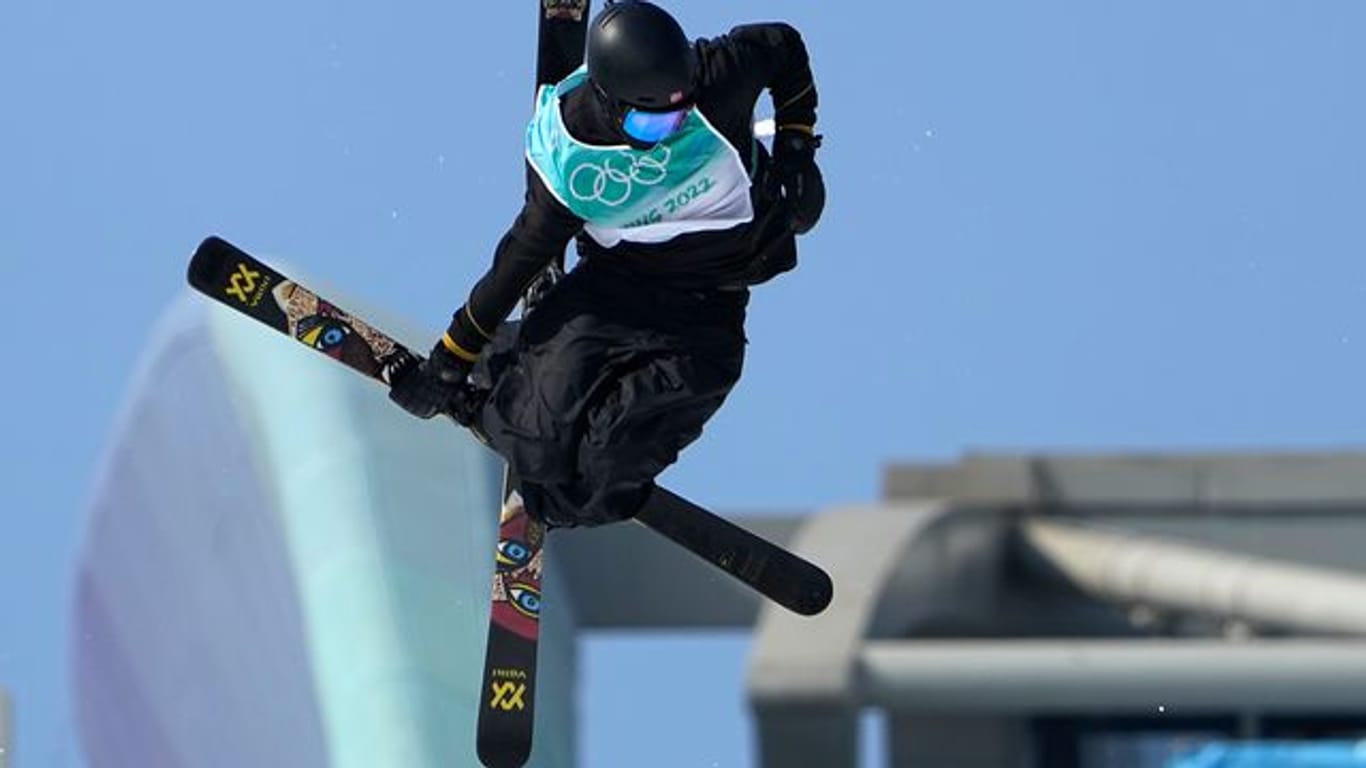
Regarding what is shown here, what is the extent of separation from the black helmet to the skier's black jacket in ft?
0.59

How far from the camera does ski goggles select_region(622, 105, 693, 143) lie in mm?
9875

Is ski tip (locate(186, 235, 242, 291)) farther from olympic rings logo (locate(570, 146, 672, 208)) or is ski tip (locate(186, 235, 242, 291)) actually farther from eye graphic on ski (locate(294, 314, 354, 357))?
olympic rings logo (locate(570, 146, 672, 208))

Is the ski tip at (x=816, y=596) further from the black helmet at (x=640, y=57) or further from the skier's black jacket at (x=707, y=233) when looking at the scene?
the black helmet at (x=640, y=57)

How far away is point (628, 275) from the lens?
34.5ft

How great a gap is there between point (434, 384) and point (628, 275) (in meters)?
A: 0.67

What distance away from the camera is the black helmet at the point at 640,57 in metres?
9.73

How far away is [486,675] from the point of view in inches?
449

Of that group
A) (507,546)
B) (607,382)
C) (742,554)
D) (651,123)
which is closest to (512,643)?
(507,546)

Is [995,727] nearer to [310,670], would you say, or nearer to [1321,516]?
[1321,516]

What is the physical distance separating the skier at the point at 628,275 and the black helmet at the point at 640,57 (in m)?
0.04

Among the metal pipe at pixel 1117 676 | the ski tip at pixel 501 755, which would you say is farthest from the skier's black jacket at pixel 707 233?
the metal pipe at pixel 1117 676

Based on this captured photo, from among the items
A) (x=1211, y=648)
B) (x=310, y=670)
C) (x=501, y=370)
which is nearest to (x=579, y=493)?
(x=501, y=370)

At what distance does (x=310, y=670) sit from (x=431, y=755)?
133 centimetres

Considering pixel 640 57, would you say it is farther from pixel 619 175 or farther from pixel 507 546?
pixel 507 546
